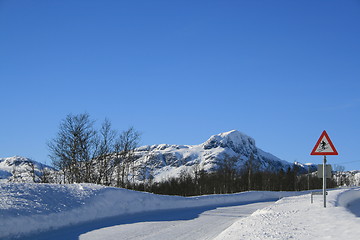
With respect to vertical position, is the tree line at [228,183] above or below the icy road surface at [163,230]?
below

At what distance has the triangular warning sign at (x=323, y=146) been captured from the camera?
13656 millimetres

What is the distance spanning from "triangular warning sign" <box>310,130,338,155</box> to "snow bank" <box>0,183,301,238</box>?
26.1 feet

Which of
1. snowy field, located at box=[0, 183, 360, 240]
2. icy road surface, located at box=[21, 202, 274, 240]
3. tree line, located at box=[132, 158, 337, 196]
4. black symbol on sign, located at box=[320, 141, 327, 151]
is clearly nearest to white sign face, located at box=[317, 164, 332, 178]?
black symbol on sign, located at box=[320, 141, 327, 151]

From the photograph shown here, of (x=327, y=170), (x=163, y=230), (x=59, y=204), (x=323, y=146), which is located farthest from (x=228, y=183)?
(x=163, y=230)

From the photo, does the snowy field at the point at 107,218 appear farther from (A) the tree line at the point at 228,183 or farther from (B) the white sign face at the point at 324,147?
(A) the tree line at the point at 228,183

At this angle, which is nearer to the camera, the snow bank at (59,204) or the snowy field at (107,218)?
the snowy field at (107,218)

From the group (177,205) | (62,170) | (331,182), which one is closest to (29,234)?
(177,205)

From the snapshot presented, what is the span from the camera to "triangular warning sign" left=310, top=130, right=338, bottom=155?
13656 millimetres

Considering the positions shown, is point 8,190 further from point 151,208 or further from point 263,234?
point 263,234

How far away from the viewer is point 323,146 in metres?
13.8

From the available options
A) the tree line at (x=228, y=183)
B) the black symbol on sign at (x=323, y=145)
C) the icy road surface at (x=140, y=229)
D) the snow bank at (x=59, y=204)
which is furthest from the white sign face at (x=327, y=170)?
the tree line at (x=228, y=183)

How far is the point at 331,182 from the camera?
12800cm

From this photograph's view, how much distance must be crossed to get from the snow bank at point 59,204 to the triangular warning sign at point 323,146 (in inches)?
313

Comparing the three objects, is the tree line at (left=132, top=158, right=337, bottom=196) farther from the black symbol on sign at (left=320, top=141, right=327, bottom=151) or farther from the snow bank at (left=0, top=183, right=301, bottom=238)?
the black symbol on sign at (left=320, top=141, right=327, bottom=151)
